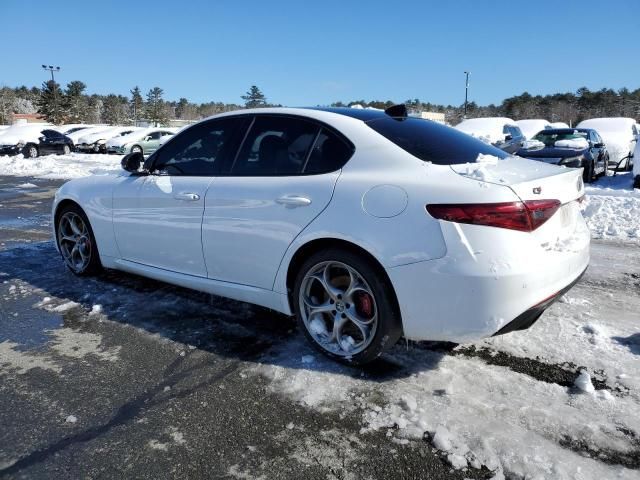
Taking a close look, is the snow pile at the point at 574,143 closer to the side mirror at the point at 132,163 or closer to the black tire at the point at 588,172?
the black tire at the point at 588,172

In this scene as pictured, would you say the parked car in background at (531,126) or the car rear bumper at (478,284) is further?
the parked car in background at (531,126)

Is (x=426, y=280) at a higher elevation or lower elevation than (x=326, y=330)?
higher

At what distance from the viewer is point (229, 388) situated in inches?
114

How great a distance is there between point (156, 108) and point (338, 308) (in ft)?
237

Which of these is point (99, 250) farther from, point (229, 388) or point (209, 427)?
point (209, 427)

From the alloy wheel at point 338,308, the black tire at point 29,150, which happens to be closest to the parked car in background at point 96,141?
the black tire at point 29,150

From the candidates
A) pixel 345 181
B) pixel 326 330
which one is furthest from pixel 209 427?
pixel 345 181

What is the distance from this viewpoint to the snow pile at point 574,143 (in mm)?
12055

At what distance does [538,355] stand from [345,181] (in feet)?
5.49

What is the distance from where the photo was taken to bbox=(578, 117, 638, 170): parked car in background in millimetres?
17312

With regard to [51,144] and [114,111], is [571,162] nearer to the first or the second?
[51,144]

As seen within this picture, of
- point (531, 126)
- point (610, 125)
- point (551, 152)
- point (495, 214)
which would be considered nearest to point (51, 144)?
point (551, 152)

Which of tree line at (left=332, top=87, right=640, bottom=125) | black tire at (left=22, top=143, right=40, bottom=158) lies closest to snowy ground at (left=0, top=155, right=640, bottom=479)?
black tire at (left=22, top=143, right=40, bottom=158)

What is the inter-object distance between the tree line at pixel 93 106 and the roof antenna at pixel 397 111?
149 ft
